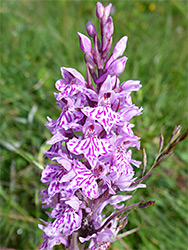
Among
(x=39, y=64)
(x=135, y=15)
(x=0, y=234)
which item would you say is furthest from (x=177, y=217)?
(x=135, y=15)

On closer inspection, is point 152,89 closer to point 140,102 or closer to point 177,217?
point 140,102

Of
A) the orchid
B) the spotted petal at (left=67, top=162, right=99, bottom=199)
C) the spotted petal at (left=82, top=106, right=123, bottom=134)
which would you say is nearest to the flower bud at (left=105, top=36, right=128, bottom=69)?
the orchid

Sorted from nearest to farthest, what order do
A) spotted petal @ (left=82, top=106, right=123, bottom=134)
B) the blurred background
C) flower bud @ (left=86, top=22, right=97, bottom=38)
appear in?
spotted petal @ (left=82, top=106, right=123, bottom=134)
flower bud @ (left=86, top=22, right=97, bottom=38)
the blurred background

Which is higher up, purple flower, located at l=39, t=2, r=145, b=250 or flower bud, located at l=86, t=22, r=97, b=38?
flower bud, located at l=86, t=22, r=97, b=38

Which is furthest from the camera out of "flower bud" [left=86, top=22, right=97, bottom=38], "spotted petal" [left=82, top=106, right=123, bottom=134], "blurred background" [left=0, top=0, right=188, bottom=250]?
"blurred background" [left=0, top=0, right=188, bottom=250]

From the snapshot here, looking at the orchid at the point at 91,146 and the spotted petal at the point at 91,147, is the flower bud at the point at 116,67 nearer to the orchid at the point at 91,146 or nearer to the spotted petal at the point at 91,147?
the orchid at the point at 91,146

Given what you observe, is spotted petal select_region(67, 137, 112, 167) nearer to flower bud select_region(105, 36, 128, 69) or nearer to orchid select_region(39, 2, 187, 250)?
orchid select_region(39, 2, 187, 250)
